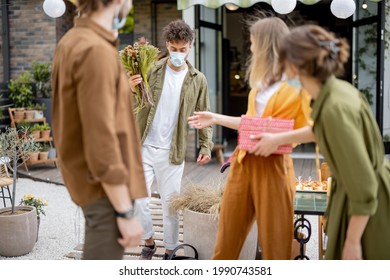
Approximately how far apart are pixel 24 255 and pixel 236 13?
350 inches

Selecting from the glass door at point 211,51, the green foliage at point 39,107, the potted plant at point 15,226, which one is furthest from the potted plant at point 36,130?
the potted plant at point 15,226

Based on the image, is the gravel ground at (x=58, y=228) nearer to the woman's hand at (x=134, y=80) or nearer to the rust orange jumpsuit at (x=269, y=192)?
the woman's hand at (x=134, y=80)

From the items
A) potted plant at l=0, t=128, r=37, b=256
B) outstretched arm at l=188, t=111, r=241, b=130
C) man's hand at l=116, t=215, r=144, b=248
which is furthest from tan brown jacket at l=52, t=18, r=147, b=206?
potted plant at l=0, t=128, r=37, b=256

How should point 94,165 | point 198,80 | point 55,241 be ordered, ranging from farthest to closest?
point 55,241 → point 198,80 → point 94,165

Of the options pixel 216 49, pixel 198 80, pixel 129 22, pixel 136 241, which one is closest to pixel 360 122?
pixel 136 241

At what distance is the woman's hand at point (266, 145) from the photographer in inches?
95.4

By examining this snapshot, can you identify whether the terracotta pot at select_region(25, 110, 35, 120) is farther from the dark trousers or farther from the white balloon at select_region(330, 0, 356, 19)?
the dark trousers

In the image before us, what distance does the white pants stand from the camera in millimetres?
3857

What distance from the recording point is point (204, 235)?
3.61m

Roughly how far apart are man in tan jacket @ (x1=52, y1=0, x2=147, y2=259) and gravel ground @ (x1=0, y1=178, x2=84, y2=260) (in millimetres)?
1978

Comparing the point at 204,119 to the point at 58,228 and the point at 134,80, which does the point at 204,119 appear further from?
the point at 58,228

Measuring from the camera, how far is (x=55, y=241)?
5.01 metres

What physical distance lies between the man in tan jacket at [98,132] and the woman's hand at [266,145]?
649 mm

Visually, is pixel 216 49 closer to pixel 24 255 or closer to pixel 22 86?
pixel 22 86
